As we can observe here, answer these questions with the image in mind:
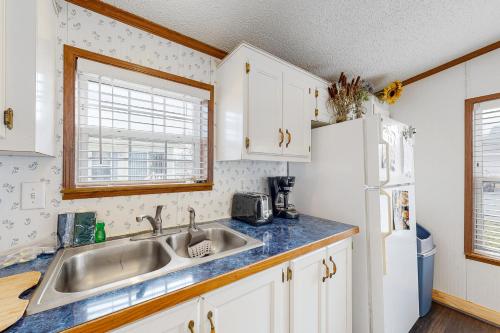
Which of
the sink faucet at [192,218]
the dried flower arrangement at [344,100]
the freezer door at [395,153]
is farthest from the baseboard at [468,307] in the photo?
the sink faucet at [192,218]

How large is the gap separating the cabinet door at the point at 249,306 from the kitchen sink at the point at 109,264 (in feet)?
1.06

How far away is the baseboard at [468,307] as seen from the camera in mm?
1988

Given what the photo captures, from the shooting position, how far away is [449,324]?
6.45 ft

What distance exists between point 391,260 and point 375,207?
42cm

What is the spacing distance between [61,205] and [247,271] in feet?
3.41

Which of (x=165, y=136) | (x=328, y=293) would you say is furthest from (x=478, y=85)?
(x=165, y=136)

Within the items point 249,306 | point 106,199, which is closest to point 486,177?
point 249,306

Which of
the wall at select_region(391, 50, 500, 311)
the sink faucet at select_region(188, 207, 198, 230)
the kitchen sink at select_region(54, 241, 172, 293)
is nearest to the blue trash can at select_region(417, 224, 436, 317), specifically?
the wall at select_region(391, 50, 500, 311)

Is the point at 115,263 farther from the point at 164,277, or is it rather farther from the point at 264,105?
the point at 264,105

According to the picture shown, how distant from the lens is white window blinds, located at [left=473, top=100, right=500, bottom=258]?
6.85 ft

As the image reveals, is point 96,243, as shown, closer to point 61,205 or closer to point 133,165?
point 61,205

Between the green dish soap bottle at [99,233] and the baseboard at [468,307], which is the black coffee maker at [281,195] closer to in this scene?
the green dish soap bottle at [99,233]

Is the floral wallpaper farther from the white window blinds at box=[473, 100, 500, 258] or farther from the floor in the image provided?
the white window blinds at box=[473, 100, 500, 258]

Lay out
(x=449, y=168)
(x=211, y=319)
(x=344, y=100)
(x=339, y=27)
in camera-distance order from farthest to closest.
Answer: (x=449, y=168), (x=344, y=100), (x=339, y=27), (x=211, y=319)
